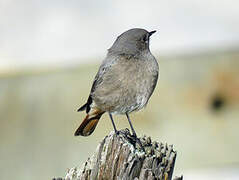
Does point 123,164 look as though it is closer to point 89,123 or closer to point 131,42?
point 89,123

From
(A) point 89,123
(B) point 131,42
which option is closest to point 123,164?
(A) point 89,123

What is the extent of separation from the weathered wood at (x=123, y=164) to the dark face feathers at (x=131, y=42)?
1471 mm

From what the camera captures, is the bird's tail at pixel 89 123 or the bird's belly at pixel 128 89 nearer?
the bird's tail at pixel 89 123

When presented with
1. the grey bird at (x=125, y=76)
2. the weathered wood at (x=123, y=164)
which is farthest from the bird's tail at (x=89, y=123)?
the weathered wood at (x=123, y=164)

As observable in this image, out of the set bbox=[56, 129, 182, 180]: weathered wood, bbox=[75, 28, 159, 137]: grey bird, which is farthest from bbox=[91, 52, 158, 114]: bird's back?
bbox=[56, 129, 182, 180]: weathered wood

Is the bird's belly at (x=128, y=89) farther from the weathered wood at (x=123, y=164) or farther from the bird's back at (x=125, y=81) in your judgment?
the weathered wood at (x=123, y=164)

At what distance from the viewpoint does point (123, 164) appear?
8.55 ft

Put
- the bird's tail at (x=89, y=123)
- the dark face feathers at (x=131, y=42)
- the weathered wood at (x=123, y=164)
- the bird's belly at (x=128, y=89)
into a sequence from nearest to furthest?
1. the weathered wood at (x=123, y=164)
2. the bird's tail at (x=89, y=123)
3. the bird's belly at (x=128, y=89)
4. the dark face feathers at (x=131, y=42)

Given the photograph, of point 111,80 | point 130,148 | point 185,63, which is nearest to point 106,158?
point 130,148

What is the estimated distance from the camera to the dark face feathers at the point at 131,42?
421 cm

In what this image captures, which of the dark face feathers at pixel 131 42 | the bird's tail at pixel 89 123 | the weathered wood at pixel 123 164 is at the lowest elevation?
the weathered wood at pixel 123 164

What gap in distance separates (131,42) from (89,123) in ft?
1.89

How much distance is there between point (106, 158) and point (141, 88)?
149cm

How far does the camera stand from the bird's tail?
377cm
